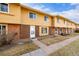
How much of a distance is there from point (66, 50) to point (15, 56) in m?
1.68

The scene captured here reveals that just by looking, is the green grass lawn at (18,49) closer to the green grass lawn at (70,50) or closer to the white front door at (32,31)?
the white front door at (32,31)

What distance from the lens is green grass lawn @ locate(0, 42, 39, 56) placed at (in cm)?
392

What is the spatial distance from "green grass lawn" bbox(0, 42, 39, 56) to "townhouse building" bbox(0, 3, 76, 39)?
39 centimetres

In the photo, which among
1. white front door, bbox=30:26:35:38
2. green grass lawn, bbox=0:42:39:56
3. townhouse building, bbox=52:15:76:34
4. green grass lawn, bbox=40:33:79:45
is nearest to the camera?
green grass lawn, bbox=0:42:39:56

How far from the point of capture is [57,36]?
14.7 ft

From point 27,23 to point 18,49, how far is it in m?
1.29

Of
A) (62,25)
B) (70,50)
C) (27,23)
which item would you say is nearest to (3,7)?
(27,23)

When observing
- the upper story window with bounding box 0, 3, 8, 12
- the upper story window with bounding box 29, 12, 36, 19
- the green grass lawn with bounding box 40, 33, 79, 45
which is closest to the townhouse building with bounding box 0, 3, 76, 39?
the upper story window with bounding box 0, 3, 8, 12

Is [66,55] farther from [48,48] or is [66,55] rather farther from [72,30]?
[72,30]

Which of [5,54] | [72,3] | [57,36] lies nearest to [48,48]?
[57,36]

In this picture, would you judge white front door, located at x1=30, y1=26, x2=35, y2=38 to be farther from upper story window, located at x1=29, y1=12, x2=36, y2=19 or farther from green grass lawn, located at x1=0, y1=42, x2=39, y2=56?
upper story window, located at x1=29, y1=12, x2=36, y2=19

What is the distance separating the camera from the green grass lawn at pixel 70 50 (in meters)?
4.08

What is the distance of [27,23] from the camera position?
4961mm

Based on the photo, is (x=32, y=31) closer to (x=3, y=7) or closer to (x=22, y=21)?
(x=22, y=21)
